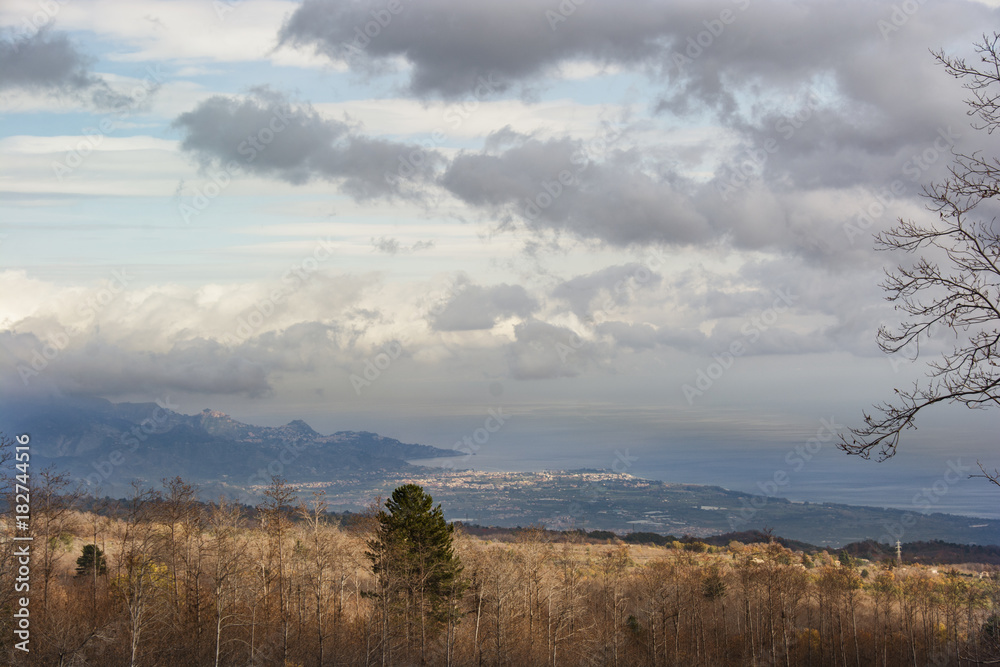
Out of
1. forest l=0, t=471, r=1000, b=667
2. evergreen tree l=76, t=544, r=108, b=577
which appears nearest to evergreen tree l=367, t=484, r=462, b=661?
forest l=0, t=471, r=1000, b=667

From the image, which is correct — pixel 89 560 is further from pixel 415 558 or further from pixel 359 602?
pixel 415 558

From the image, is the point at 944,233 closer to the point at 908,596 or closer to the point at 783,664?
the point at 783,664

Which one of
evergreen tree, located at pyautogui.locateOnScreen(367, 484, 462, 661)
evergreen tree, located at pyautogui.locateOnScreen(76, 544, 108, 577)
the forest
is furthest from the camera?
evergreen tree, located at pyautogui.locateOnScreen(76, 544, 108, 577)

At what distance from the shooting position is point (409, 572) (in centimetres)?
4866

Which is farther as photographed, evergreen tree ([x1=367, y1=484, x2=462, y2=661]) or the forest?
evergreen tree ([x1=367, y1=484, x2=462, y2=661])

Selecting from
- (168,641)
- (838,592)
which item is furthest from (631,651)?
(168,641)

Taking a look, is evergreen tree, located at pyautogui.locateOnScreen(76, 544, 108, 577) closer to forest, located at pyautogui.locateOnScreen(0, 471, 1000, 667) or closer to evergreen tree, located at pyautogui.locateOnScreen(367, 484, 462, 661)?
forest, located at pyautogui.locateOnScreen(0, 471, 1000, 667)

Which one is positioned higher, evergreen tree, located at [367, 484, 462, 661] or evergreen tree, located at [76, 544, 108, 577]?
evergreen tree, located at [367, 484, 462, 661]

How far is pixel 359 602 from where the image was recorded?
66500mm

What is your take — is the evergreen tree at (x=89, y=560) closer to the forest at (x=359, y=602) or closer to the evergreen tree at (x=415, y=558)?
the forest at (x=359, y=602)

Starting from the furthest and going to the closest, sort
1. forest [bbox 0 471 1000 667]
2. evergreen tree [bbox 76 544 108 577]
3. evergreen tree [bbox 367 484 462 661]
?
evergreen tree [bbox 76 544 108 577] < evergreen tree [bbox 367 484 462 661] < forest [bbox 0 471 1000 667]

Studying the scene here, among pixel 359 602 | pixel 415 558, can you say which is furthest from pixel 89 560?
pixel 415 558

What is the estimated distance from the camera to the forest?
44.8 m

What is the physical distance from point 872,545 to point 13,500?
20908 centimetres
